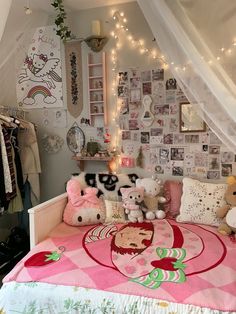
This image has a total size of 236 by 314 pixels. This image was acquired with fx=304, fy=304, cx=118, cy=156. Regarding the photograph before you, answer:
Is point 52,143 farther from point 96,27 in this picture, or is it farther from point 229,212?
point 229,212

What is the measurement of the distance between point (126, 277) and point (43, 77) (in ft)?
6.77

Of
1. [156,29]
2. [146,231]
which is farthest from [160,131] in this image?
[156,29]

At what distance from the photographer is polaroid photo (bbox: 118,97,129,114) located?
109 inches

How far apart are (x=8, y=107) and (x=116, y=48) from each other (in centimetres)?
112

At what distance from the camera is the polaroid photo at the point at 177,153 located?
2656mm

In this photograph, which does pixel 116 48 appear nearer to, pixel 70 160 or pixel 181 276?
pixel 70 160

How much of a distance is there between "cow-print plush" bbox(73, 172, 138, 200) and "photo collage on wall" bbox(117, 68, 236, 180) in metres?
0.23

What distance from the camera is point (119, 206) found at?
8.30ft

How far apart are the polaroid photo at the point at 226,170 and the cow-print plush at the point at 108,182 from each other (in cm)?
74

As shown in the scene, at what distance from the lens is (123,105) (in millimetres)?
2773

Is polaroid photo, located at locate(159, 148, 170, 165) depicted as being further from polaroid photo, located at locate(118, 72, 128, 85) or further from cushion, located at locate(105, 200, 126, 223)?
polaroid photo, located at locate(118, 72, 128, 85)

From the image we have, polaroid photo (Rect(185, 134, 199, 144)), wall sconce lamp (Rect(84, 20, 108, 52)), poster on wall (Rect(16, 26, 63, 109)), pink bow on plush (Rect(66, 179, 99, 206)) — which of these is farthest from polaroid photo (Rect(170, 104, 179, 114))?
poster on wall (Rect(16, 26, 63, 109))

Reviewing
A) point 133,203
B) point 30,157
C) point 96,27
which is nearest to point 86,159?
point 30,157

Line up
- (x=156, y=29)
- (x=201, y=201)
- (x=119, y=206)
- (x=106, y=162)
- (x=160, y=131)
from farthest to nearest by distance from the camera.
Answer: (x=106, y=162) < (x=160, y=131) < (x=119, y=206) < (x=201, y=201) < (x=156, y=29)
